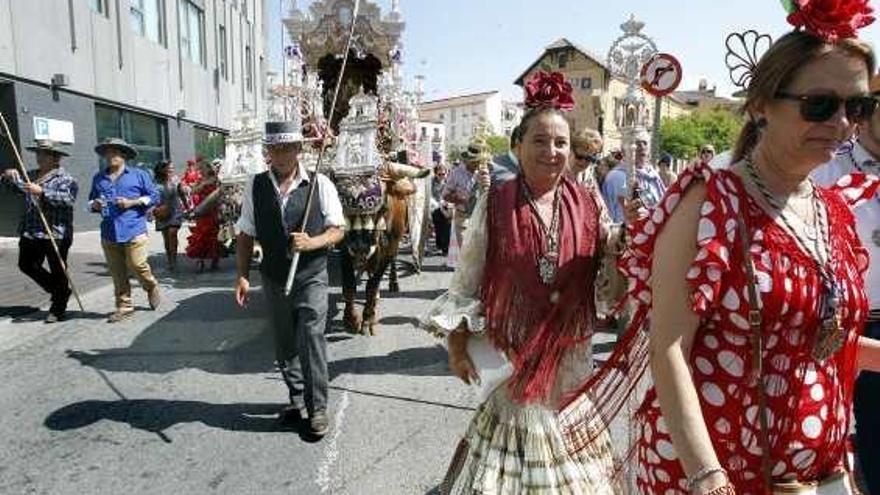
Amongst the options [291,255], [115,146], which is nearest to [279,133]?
[291,255]

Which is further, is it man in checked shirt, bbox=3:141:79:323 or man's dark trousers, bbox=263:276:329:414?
man in checked shirt, bbox=3:141:79:323

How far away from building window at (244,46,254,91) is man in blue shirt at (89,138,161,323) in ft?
69.6

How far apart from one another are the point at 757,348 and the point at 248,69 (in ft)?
93.2

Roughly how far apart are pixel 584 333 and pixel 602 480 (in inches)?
22.6

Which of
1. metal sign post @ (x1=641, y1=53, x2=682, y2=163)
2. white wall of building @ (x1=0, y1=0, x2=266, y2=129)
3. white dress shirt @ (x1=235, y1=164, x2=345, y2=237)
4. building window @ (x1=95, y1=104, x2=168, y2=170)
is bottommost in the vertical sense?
white dress shirt @ (x1=235, y1=164, x2=345, y2=237)

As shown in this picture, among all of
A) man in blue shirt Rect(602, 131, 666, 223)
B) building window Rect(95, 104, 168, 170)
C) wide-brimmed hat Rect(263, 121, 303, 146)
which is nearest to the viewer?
wide-brimmed hat Rect(263, 121, 303, 146)

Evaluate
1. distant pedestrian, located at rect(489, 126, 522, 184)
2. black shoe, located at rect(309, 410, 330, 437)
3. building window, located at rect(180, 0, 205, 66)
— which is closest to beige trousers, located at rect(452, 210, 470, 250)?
black shoe, located at rect(309, 410, 330, 437)

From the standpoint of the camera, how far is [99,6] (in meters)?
15.1

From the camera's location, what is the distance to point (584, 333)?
2.62 meters

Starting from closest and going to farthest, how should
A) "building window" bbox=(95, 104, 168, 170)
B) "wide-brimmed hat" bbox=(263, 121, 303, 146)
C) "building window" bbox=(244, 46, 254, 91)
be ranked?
1. "wide-brimmed hat" bbox=(263, 121, 303, 146)
2. "building window" bbox=(95, 104, 168, 170)
3. "building window" bbox=(244, 46, 254, 91)

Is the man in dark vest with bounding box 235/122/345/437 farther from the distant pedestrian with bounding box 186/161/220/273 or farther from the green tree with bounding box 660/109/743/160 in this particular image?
the green tree with bounding box 660/109/743/160

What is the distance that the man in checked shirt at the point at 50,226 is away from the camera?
6.73m

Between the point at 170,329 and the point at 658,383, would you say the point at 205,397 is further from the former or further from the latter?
the point at 658,383

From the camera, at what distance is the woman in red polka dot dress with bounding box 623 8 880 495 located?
4.65ft
